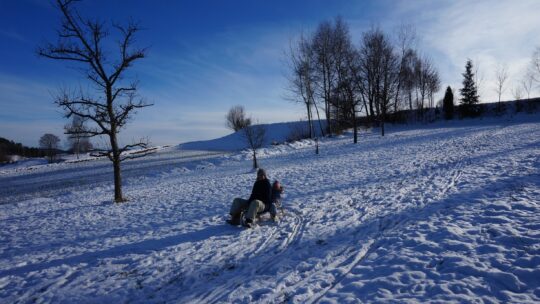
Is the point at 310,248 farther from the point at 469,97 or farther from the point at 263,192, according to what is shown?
the point at 469,97

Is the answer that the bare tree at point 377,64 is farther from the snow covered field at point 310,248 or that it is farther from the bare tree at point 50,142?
the bare tree at point 50,142

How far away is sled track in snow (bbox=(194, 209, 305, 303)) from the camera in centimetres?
428

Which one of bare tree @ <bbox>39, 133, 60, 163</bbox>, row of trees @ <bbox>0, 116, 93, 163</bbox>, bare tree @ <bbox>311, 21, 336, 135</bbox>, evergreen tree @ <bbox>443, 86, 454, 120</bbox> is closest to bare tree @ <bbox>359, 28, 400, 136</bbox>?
bare tree @ <bbox>311, 21, 336, 135</bbox>

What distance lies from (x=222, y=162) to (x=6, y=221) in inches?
563

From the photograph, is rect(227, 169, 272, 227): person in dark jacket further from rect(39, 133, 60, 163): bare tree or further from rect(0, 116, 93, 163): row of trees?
rect(39, 133, 60, 163): bare tree

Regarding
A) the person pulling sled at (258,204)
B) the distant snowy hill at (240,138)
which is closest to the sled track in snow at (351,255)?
the person pulling sled at (258,204)

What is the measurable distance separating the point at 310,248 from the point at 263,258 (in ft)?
3.22

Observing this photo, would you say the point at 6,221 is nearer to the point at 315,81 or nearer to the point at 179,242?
the point at 179,242

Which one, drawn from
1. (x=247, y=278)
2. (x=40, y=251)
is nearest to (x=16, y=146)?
(x=40, y=251)

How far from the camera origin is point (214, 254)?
575 centimetres

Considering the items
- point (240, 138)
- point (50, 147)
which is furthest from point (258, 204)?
point (50, 147)

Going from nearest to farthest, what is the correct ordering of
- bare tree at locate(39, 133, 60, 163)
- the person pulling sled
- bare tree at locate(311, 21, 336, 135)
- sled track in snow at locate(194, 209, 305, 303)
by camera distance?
sled track in snow at locate(194, 209, 305, 303), the person pulling sled, bare tree at locate(311, 21, 336, 135), bare tree at locate(39, 133, 60, 163)

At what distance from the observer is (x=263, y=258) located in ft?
17.7

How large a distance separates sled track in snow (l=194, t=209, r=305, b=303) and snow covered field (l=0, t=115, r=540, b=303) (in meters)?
0.03
